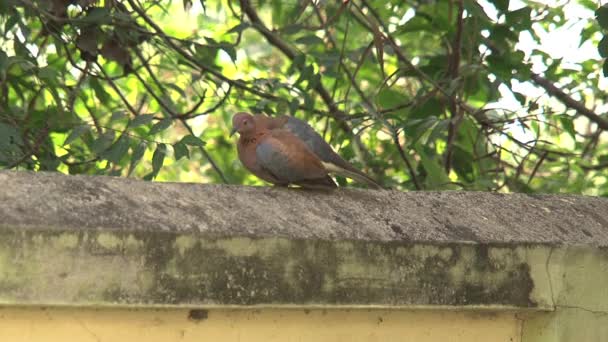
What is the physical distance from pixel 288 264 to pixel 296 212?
0.20 meters

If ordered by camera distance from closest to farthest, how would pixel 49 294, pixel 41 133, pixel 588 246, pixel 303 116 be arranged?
pixel 49 294 < pixel 588 246 < pixel 41 133 < pixel 303 116

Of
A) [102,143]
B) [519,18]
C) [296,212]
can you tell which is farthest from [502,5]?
[296,212]

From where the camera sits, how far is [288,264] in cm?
221

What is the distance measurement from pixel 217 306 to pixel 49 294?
0.36 m

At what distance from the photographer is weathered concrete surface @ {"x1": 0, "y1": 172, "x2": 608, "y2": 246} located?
81.6 inches

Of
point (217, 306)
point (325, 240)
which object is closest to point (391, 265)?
point (325, 240)

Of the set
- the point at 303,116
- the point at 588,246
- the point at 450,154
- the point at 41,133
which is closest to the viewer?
the point at 588,246

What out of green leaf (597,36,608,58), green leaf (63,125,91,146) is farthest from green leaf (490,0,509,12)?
green leaf (63,125,91,146)

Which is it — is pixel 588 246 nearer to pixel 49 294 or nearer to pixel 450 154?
pixel 49 294

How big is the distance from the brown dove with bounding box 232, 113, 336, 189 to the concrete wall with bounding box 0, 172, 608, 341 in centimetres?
19

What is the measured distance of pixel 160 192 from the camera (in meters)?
2.26

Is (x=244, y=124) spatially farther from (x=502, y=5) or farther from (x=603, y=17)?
(x=502, y=5)

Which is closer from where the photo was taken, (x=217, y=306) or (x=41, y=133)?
(x=217, y=306)

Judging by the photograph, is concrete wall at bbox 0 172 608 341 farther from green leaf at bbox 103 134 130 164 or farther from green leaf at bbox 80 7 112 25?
green leaf at bbox 80 7 112 25
